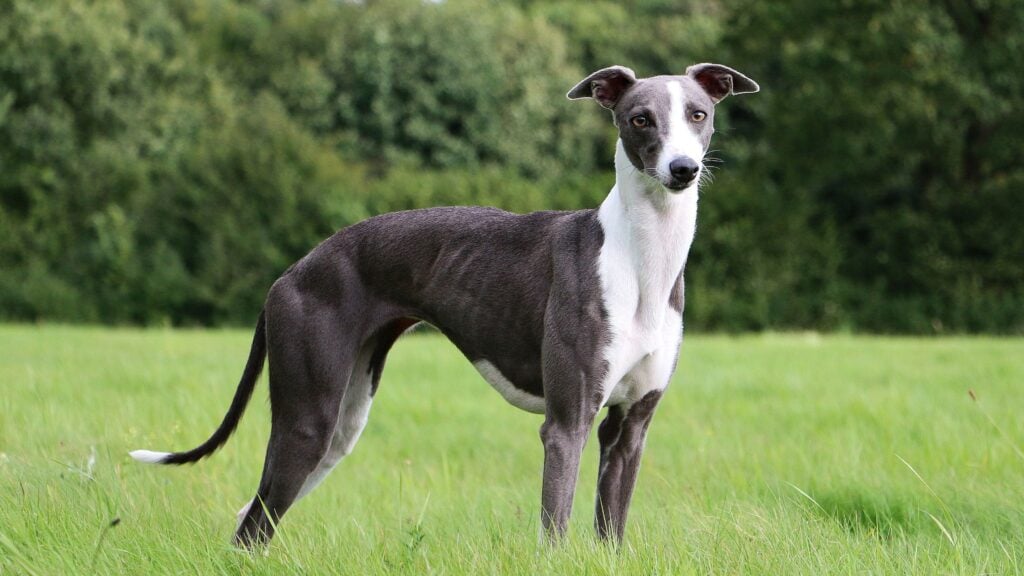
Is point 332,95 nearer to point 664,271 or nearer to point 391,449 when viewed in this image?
point 391,449

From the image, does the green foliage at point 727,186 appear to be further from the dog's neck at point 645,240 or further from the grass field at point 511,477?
the dog's neck at point 645,240

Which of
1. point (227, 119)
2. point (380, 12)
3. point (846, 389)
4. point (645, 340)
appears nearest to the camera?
point (645, 340)

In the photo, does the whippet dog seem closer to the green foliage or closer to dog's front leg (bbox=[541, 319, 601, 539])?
dog's front leg (bbox=[541, 319, 601, 539])

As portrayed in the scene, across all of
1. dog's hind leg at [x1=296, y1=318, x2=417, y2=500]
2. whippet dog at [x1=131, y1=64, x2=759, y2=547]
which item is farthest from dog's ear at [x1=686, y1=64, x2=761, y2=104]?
dog's hind leg at [x1=296, y1=318, x2=417, y2=500]

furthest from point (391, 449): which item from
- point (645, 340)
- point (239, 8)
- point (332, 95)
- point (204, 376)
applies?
point (239, 8)

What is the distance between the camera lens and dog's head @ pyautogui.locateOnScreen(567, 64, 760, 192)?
3.71 meters

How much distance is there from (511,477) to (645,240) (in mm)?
2942

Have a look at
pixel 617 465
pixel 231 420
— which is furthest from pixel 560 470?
pixel 231 420

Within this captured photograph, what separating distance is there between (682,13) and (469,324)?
3917cm

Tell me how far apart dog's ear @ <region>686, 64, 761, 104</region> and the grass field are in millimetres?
1724

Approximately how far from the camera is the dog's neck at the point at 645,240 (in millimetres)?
3945

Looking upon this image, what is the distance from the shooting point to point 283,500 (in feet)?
14.3

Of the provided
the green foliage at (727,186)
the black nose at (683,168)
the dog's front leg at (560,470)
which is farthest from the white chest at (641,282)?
the green foliage at (727,186)

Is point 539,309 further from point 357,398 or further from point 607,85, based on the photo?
point 357,398
